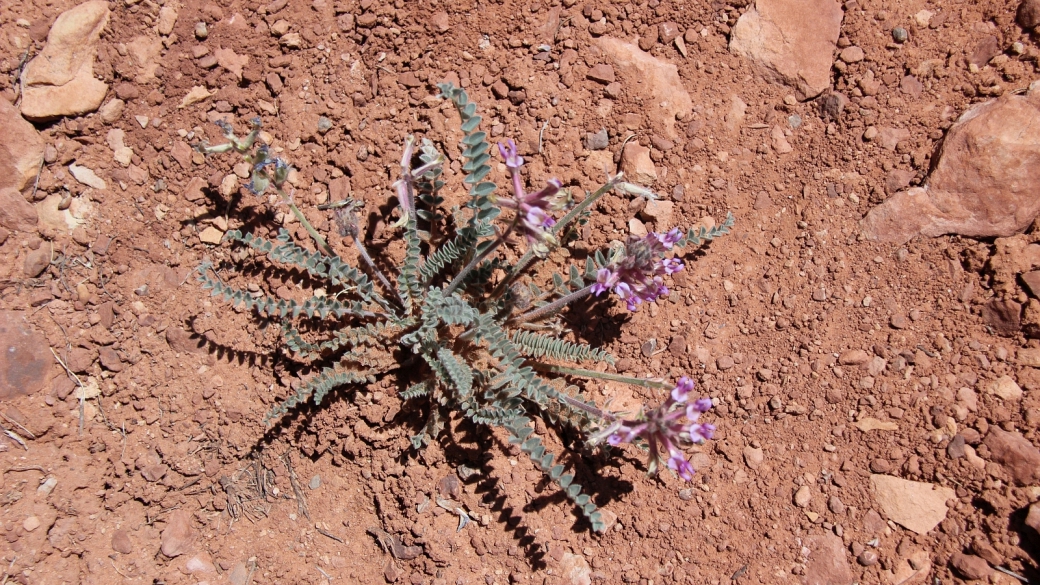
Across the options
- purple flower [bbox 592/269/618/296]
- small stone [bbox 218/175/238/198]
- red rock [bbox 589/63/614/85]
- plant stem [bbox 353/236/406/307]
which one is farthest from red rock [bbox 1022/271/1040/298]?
small stone [bbox 218/175/238/198]

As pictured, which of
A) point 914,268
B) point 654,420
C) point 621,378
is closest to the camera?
point 654,420

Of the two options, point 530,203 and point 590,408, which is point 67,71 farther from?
point 590,408

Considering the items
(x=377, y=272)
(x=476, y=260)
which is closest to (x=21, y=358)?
(x=377, y=272)

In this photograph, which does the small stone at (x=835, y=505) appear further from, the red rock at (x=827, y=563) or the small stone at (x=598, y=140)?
the small stone at (x=598, y=140)

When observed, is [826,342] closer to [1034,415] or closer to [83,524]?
[1034,415]

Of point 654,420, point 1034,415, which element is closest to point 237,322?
point 654,420

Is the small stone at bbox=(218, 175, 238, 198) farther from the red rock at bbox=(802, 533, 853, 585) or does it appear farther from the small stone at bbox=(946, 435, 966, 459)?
the small stone at bbox=(946, 435, 966, 459)

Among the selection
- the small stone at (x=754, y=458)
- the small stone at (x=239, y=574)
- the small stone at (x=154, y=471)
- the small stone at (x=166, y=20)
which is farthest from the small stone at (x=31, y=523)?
the small stone at (x=754, y=458)
